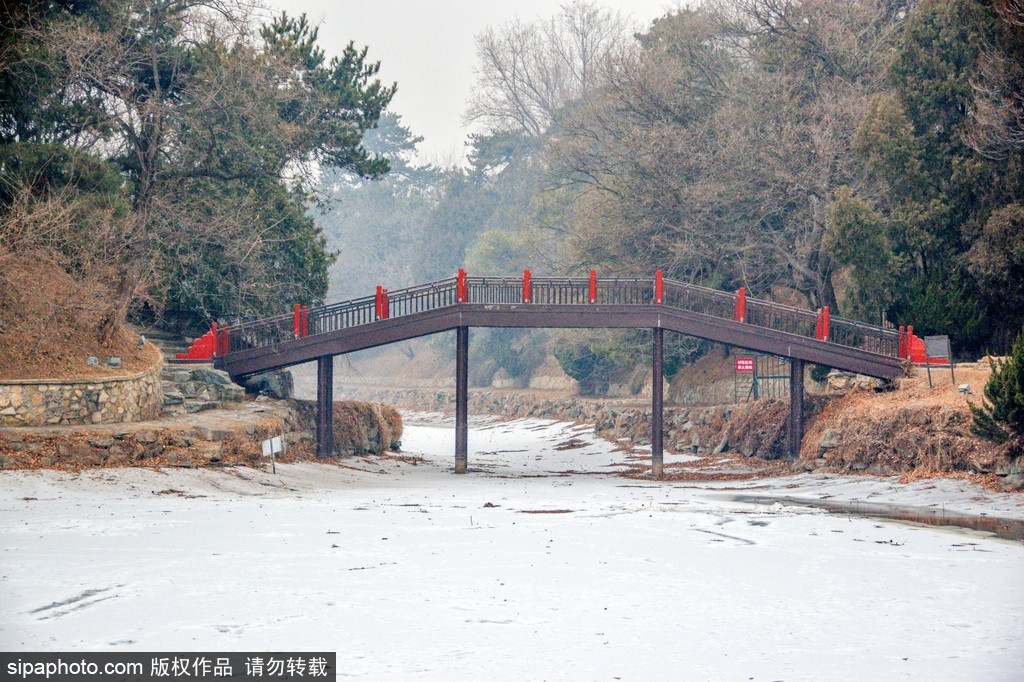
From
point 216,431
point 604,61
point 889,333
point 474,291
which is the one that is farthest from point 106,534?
point 604,61

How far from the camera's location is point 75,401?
24.1 meters

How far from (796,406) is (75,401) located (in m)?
18.8

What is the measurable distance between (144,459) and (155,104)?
42.2 ft

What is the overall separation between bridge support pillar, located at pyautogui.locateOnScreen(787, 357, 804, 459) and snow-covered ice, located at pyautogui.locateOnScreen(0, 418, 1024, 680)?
409 inches

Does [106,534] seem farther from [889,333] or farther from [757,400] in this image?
[757,400]

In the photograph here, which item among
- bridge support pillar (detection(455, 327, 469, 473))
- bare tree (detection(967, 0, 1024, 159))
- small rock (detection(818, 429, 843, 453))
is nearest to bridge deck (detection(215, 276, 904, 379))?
bridge support pillar (detection(455, 327, 469, 473))

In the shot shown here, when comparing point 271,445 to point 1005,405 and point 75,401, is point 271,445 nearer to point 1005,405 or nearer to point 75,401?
point 75,401

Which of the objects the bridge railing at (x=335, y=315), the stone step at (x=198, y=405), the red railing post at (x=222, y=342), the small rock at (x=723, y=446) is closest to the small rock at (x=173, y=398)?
the stone step at (x=198, y=405)

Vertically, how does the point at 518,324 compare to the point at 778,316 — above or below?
below

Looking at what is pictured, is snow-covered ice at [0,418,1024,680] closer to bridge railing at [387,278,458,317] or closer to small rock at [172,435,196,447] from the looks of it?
small rock at [172,435,196,447]

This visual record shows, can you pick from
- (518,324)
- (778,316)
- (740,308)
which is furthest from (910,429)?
(518,324)

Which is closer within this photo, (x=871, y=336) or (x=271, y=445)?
(x=271, y=445)

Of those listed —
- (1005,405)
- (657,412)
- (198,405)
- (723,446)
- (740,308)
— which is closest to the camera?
(1005,405)

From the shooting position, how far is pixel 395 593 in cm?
1241
